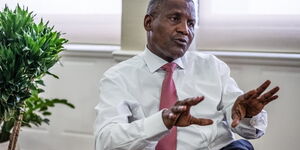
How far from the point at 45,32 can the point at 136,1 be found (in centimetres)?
67

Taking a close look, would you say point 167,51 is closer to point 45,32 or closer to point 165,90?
point 165,90

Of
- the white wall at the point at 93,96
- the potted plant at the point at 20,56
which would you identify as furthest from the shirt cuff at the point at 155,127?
the white wall at the point at 93,96

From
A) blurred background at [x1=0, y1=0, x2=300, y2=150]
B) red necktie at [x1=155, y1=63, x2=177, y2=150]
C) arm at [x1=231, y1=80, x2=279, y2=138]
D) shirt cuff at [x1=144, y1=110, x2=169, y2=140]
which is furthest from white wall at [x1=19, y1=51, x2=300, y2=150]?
shirt cuff at [x1=144, y1=110, x2=169, y2=140]

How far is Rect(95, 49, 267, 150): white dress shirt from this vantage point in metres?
1.41

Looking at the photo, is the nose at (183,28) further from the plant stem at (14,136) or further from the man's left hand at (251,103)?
the plant stem at (14,136)

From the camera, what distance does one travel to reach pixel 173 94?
1578 millimetres

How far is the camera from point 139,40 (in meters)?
2.46

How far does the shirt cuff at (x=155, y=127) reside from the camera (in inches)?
50.5

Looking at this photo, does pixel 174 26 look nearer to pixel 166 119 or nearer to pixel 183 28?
pixel 183 28

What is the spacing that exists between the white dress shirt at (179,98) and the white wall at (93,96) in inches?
30.4

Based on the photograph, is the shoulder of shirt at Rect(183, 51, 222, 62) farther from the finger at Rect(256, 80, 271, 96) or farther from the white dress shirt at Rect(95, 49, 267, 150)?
the finger at Rect(256, 80, 271, 96)

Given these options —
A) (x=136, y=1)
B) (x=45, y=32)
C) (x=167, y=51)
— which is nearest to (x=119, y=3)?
(x=136, y=1)

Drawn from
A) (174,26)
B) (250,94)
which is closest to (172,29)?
(174,26)

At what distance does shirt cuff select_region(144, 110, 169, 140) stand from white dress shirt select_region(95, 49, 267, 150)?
33 millimetres
